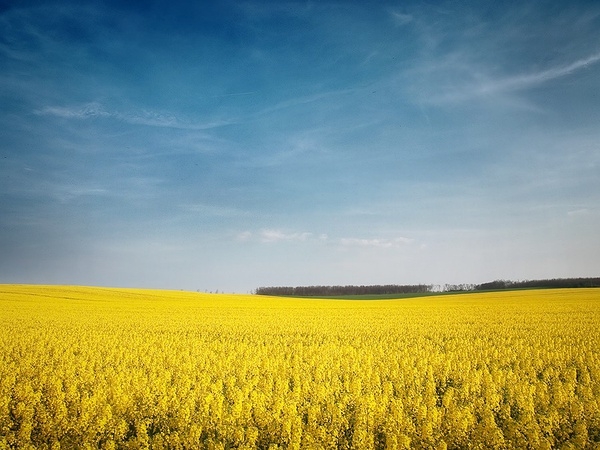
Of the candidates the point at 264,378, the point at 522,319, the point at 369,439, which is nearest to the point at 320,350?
the point at 264,378

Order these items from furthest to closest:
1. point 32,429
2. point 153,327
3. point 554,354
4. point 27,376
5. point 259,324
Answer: point 259,324 → point 153,327 → point 554,354 → point 27,376 → point 32,429

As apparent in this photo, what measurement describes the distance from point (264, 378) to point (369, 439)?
470 cm

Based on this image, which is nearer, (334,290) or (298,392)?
(298,392)

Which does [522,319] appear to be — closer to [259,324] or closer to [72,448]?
[259,324]

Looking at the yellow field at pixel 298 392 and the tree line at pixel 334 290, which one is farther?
the tree line at pixel 334 290

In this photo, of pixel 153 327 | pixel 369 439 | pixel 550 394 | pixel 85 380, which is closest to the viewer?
pixel 369 439

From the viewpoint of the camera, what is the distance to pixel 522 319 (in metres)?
26.0

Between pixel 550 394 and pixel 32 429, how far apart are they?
10.3m

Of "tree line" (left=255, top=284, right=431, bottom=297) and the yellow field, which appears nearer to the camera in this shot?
the yellow field

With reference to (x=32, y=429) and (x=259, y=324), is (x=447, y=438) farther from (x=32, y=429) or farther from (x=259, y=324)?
(x=259, y=324)

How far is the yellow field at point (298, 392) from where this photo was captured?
7.04m

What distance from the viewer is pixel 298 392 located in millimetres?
8883

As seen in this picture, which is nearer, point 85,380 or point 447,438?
point 447,438

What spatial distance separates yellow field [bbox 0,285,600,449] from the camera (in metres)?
7.04
